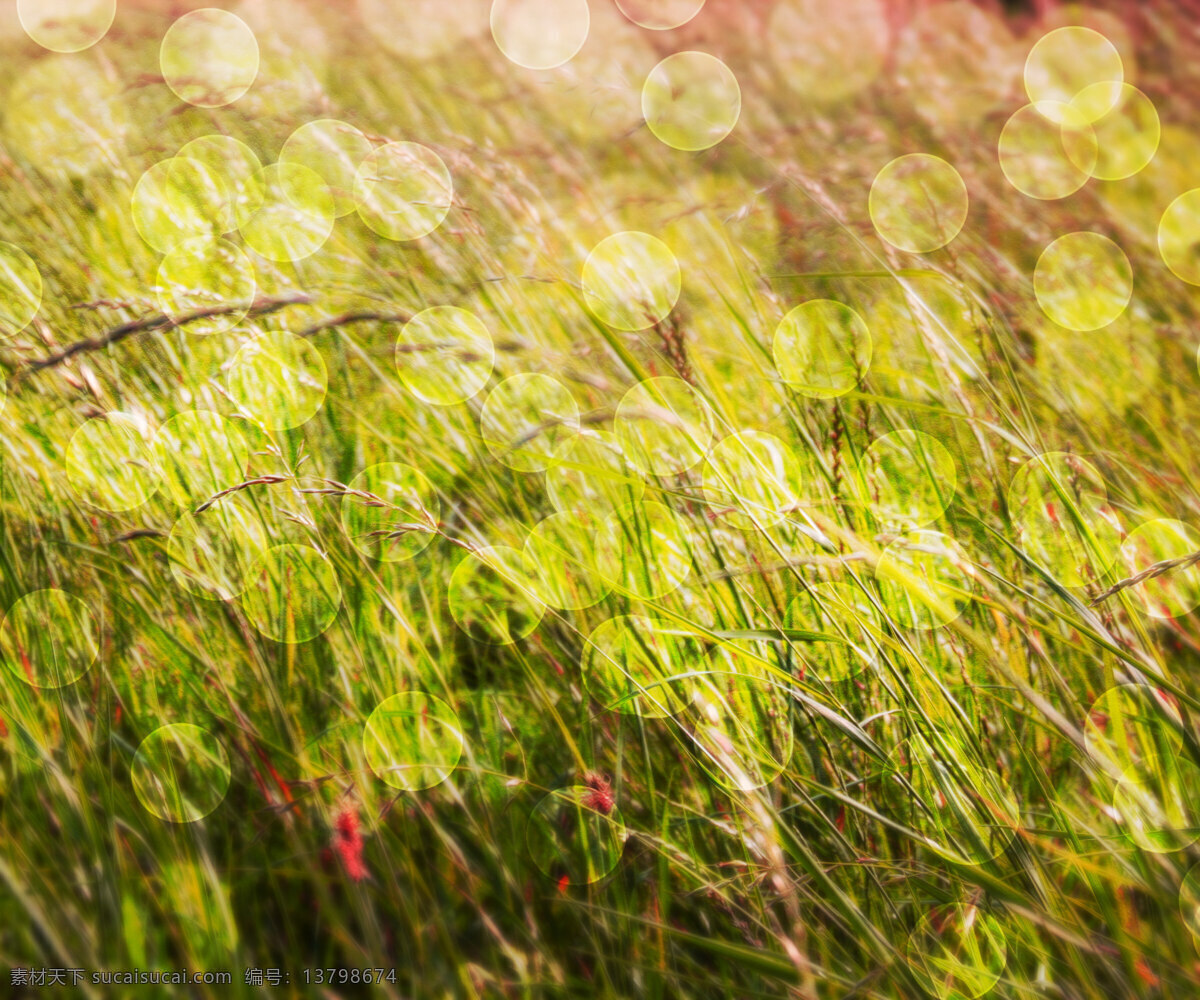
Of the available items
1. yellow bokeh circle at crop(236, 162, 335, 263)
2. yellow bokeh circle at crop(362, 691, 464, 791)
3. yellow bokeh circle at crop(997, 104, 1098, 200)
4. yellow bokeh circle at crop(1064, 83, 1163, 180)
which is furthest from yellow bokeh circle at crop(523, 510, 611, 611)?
yellow bokeh circle at crop(1064, 83, 1163, 180)

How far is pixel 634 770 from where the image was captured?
92cm

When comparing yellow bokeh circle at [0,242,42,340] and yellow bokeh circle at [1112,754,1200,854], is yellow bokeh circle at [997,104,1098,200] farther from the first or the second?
yellow bokeh circle at [0,242,42,340]

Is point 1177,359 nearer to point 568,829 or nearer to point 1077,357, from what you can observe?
point 1077,357

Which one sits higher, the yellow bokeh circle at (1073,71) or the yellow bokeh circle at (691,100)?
the yellow bokeh circle at (691,100)

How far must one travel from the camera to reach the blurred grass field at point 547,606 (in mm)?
775

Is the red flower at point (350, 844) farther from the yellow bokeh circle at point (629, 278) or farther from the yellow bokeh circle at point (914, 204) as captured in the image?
the yellow bokeh circle at point (914, 204)

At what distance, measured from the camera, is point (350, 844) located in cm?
82

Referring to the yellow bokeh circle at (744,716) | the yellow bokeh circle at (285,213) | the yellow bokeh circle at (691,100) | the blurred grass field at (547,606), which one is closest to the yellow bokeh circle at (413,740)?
the blurred grass field at (547,606)

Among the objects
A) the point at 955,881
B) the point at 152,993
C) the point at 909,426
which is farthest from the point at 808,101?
the point at 152,993

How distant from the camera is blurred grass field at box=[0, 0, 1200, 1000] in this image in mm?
775

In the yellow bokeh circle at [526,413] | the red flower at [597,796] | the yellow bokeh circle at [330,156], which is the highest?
the yellow bokeh circle at [330,156]

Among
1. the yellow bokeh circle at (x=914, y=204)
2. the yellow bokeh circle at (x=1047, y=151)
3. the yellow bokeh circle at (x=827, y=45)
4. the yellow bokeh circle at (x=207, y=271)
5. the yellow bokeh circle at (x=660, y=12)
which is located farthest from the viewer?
the yellow bokeh circle at (x=660, y=12)

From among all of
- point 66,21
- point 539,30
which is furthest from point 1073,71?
point 66,21

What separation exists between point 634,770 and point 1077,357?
1.50 meters
